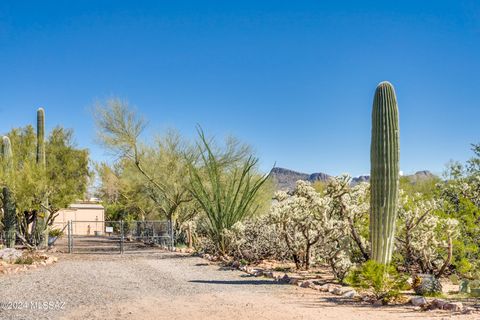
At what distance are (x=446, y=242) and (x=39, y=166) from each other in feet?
51.6

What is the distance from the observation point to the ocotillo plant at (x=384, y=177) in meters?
10.0

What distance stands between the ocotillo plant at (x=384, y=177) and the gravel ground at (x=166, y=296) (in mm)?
1576

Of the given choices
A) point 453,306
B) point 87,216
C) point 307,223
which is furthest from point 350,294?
point 87,216

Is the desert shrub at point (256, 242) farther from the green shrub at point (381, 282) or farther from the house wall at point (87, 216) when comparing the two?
the house wall at point (87, 216)

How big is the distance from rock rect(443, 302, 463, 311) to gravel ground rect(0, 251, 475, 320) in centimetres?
42

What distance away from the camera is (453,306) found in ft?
25.6

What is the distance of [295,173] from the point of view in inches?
2906

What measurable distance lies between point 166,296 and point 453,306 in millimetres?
4864

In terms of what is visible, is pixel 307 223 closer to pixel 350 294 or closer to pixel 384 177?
pixel 384 177

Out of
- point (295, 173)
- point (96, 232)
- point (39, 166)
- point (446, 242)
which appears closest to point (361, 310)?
point (446, 242)

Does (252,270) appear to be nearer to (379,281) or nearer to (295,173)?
(379,281)

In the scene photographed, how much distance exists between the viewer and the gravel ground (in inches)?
305

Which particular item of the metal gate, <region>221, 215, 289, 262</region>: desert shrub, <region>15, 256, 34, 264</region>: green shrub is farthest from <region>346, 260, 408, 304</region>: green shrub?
the metal gate

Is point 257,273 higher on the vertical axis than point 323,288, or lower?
lower
